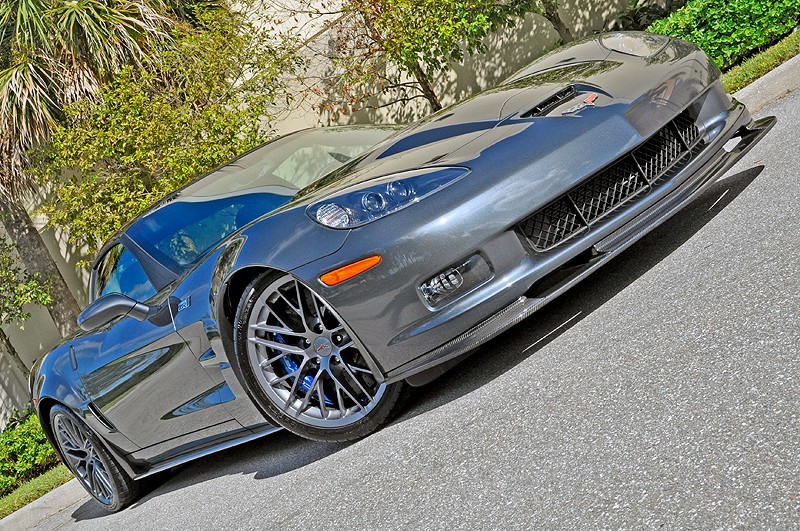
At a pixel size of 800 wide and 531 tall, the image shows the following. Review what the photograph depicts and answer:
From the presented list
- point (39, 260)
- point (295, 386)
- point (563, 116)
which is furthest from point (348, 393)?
point (39, 260)

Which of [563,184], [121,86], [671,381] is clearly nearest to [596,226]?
[563,184]

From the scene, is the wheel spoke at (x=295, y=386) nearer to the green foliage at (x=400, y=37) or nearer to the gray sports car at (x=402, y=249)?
the gray sports car at (x=402, y=249)

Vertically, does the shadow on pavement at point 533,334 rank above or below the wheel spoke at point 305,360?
below

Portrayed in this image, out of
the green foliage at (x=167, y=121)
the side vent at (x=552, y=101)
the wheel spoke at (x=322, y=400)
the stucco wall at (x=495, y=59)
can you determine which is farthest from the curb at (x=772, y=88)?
the stucco wall at (x=495, y=59)

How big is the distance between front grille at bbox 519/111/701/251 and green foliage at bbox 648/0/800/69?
4.03m

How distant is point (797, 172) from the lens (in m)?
4.41

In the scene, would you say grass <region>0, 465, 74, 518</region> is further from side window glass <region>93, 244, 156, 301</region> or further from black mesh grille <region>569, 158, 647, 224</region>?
black mesh grille <region>569, 158, 647, 224</region>

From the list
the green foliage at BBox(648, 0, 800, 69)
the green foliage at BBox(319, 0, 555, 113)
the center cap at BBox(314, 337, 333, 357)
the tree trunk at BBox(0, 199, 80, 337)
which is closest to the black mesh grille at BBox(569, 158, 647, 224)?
the center cap at BBox(314, 337, 333, 357)

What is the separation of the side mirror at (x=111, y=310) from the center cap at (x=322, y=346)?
111 centimetres

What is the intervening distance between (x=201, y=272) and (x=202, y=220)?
0.70 m

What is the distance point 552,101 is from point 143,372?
2.31 m

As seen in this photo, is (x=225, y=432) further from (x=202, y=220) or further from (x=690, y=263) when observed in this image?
(x=690, y=263)

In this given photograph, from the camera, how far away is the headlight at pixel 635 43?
4.52m

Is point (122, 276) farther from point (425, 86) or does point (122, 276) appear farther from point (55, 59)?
point (55, 59)
